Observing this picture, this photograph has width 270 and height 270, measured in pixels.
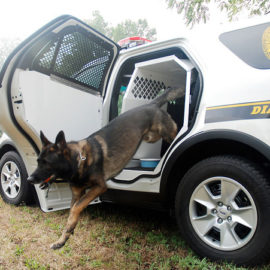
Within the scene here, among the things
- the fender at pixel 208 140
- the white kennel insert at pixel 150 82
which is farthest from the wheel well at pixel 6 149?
the fender at pixel 208 140

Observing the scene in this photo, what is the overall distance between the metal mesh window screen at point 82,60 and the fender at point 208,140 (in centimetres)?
166

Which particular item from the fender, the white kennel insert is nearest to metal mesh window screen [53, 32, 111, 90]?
the white kennel insert

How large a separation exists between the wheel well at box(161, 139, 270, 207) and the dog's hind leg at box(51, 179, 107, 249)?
650mm

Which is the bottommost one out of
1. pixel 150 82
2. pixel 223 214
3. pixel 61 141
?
pixel 223 214

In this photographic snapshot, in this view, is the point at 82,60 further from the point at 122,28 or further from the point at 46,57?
the point at 122,28

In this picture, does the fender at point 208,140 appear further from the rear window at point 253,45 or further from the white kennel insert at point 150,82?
the white kennel insert at point 150,82

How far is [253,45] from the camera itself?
1.93m

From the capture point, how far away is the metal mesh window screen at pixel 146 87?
3283 millimetres

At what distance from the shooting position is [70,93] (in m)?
2.99

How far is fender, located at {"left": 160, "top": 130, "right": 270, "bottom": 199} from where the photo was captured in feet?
5.64

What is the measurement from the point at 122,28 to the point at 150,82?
1500 inches

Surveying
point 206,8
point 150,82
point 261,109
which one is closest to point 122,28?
point 206,8

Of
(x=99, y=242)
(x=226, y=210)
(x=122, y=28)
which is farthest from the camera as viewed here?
(x=122, y=28)

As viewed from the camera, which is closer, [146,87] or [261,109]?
[261,109]
